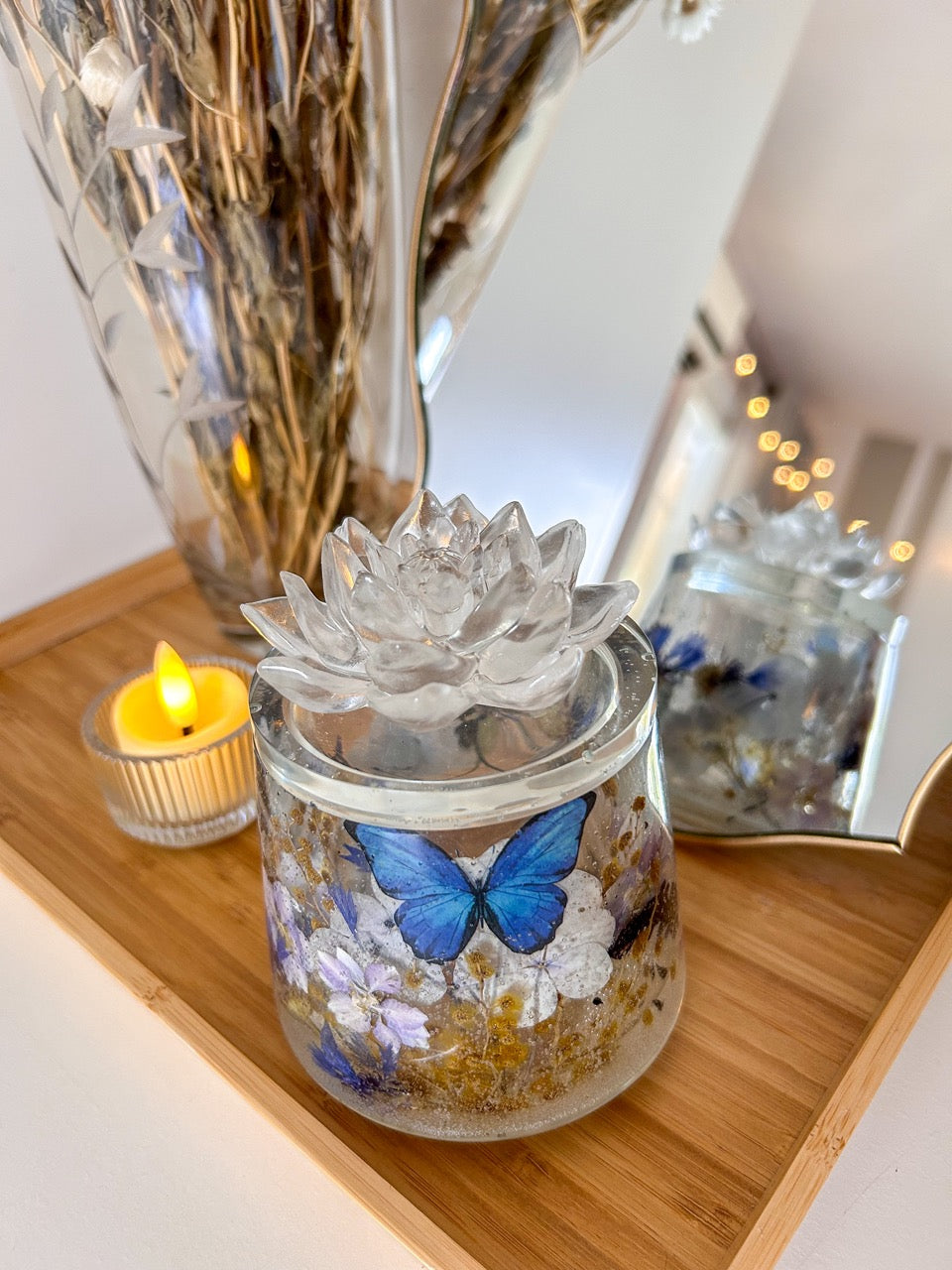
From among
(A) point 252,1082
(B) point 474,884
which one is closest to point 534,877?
(B) point 474,884

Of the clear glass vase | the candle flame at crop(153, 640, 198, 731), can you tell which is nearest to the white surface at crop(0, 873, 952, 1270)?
the candle flame at crop(153, 640, 198, 731)

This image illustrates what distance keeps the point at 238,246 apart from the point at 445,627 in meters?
0.19

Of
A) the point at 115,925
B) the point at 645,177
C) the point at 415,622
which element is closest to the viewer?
the point at 415,622

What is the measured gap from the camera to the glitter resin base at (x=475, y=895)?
26cm

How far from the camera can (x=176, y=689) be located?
408 mm

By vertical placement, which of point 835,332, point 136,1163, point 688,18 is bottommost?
point 136,1163

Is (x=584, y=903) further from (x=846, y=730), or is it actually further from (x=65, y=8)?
(x=65, y=8)

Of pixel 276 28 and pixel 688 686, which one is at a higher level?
pixel 276 28

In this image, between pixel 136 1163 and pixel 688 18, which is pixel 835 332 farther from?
pixel 136 1163

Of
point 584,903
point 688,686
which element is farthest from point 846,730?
point 584,903

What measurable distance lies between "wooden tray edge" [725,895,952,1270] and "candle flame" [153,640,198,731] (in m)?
0.25

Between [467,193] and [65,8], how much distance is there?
16cm

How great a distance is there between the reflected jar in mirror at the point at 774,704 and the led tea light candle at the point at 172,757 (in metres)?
0.16

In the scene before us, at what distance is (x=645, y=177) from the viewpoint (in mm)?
552
